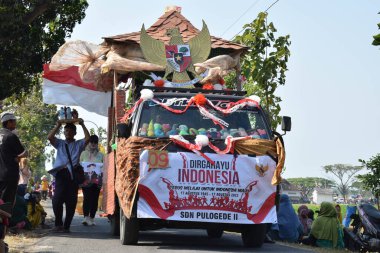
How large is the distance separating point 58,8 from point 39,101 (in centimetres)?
3212

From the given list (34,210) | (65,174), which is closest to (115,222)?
(65,174)

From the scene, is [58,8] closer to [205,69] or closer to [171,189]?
[205,69]

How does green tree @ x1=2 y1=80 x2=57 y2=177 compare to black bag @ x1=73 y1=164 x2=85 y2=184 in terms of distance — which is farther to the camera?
green tree @ x1=2 y1=80 x2=57 y2=177

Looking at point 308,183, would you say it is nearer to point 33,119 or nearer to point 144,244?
point 33,119

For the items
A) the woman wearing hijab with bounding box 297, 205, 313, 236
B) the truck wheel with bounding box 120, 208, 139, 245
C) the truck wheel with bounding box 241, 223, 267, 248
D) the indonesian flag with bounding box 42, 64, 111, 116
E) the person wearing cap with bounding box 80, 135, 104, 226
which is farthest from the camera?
the woman wearing hijab with bounding box 297, 205, 313, 236

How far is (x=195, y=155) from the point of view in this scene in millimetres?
10766

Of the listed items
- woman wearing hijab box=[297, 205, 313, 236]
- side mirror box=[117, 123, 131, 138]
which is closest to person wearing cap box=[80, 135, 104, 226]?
side mirror box=[117, 123, 131, 138]

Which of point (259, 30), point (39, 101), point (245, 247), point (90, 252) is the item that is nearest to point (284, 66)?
point (259, 30)

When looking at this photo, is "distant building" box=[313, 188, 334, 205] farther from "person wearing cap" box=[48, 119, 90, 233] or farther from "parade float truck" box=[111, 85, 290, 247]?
"parade float truck" box=[111, 85, 290, 247]

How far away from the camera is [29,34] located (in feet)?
66.5

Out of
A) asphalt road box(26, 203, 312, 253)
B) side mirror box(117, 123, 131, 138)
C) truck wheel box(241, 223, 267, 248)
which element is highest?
side mirror box(117, 123, 131, 138)

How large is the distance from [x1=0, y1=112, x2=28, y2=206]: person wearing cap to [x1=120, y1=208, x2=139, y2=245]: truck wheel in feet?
5.27

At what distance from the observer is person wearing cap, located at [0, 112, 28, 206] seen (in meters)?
10.4

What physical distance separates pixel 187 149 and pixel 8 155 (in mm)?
2373
